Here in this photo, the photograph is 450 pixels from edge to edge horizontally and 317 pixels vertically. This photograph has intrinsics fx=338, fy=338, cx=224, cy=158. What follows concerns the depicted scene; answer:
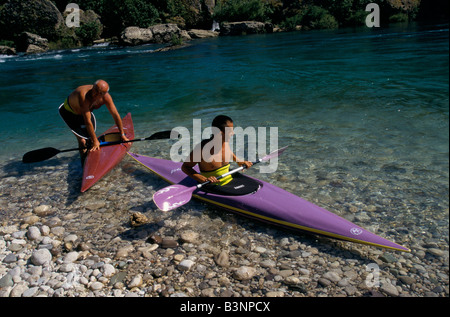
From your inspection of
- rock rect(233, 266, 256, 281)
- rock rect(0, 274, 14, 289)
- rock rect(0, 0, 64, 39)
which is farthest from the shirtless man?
rock rect(0, 0, 64, 39)

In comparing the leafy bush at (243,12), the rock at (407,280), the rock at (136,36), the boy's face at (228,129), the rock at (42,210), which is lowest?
the rock at (407,280)

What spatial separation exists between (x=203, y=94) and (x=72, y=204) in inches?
327

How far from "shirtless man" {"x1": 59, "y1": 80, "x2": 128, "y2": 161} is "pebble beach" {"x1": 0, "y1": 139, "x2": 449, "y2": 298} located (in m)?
1.37

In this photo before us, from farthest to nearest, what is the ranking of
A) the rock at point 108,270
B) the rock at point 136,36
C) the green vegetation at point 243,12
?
the green vegetation at point 243,12
the rock at point 136,36
the rock at point 108,270

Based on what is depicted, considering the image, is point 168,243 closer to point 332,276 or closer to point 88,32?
point 332,276

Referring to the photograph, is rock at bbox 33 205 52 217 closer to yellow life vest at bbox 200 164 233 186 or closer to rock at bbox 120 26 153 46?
yellow life vest at bbox 200 164 233 186

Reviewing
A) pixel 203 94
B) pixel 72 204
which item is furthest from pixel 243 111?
pixel 72 204

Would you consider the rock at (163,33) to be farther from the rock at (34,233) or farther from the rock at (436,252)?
the rock at (436,252)

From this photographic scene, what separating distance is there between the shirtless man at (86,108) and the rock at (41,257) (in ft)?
8.05

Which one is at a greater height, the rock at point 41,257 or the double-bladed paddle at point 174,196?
the double-bladed paddle at point 174,196

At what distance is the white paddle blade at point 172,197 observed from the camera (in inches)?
181

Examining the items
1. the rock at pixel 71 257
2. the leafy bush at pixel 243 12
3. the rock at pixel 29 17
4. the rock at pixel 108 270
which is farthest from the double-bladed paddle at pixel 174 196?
the leafy bush at pixel 243 12

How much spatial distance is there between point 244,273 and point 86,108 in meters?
4.20
